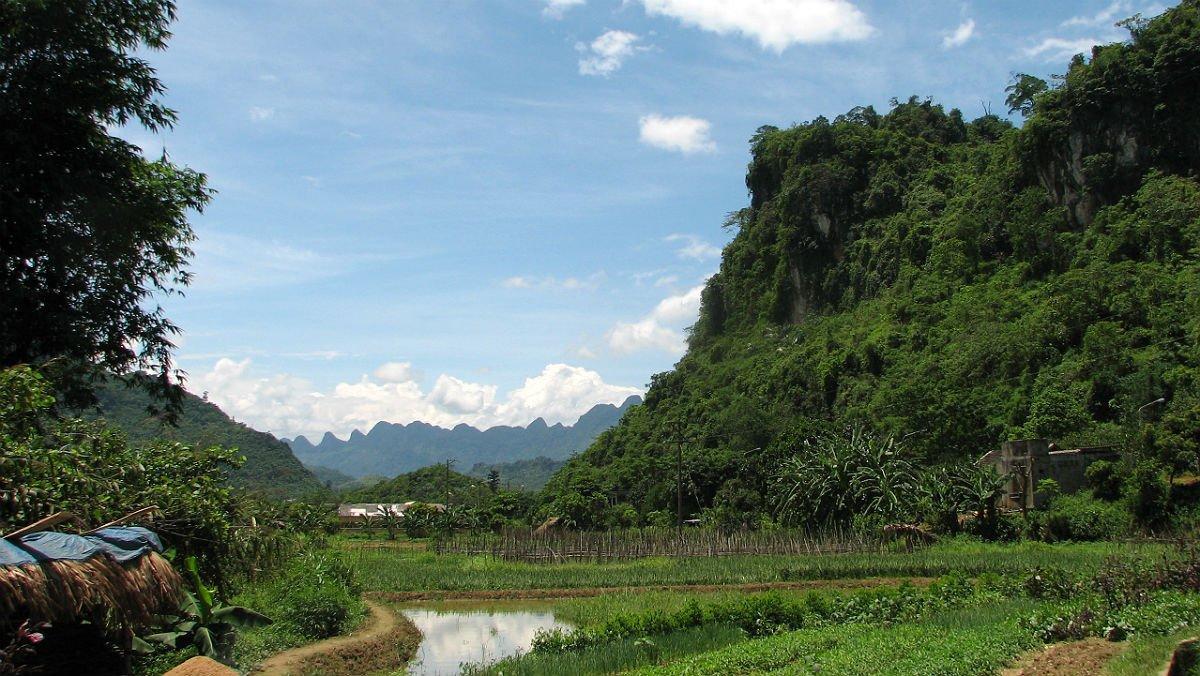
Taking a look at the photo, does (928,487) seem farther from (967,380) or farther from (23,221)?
(23,221)

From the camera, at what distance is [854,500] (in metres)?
31.3

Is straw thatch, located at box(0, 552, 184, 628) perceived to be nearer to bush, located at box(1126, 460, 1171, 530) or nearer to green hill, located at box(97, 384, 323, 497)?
bush, located at box(1126, 460, 1171, 530)

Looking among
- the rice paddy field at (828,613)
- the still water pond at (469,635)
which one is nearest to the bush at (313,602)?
the still water pond at (469,635)

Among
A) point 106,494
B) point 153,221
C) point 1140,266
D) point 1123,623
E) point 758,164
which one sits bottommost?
point 1123,623

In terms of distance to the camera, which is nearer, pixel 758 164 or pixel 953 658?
pixel 953 658

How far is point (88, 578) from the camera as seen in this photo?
8.88 metres

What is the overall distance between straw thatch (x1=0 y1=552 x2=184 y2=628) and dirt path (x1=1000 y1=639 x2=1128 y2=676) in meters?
9.27

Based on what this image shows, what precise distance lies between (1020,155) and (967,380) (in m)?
15.5

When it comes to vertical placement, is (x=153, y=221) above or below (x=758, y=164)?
below

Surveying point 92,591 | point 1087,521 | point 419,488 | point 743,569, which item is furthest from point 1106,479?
point 419,488

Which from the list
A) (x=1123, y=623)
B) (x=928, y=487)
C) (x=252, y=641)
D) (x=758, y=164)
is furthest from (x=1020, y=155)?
(x=252, y=641)

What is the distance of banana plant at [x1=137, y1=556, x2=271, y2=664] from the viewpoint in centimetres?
1107

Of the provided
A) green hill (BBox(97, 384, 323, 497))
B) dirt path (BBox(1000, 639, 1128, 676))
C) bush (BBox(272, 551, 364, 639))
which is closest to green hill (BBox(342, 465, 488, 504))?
green hill (BBox(97, 384, 323, 497))

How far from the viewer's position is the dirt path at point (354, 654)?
11.9 m
